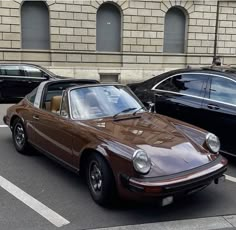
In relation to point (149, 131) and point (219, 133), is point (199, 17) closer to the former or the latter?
point (219, 133)

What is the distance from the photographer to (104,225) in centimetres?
383

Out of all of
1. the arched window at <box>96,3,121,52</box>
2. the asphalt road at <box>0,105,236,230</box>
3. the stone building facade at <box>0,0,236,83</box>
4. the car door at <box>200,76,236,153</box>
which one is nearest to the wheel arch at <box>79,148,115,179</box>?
the asphalt road at <box>0,105,236,230</box>

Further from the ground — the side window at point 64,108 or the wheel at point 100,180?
the side window at point 64,108

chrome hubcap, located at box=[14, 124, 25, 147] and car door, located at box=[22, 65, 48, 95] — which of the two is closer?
chrome hubcap, located at box=[14, 124, 25, 147]

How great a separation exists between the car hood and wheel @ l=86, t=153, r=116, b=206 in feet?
1.01

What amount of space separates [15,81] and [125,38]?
818 cm

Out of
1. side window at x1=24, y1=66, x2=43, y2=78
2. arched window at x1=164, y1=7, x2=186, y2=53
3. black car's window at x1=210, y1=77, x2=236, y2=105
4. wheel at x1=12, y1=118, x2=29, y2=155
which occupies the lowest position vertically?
wheel at x1=12, y1=118, x2=29, y2=155

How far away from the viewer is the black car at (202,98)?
571cm

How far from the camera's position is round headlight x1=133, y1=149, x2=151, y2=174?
3.73m

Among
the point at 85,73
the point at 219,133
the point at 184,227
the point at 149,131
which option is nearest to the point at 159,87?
the point at 219,133

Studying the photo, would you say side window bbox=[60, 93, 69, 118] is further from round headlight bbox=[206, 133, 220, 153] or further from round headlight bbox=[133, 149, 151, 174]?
round headlight bbox=[206, 133, 220, 153]

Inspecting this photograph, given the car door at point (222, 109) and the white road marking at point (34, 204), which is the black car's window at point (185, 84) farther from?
the white road marking at point (34, 204)

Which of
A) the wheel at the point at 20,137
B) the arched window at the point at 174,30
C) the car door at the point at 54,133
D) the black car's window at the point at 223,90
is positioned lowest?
the wheel at the point at 20,137

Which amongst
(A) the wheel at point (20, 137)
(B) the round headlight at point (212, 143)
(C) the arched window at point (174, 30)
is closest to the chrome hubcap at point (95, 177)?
(B) the round headlight at point (212, 143)
